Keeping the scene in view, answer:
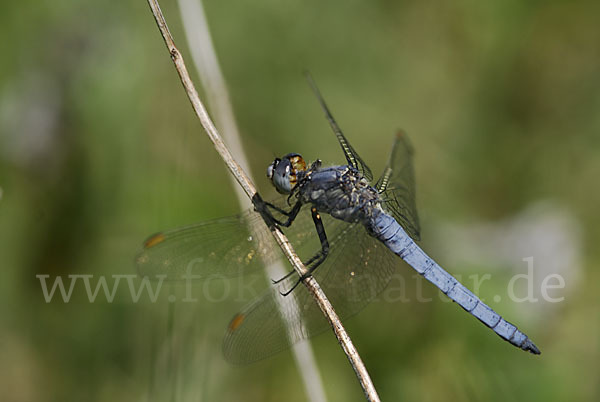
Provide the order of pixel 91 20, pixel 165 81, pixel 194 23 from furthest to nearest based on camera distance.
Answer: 1. pixel 165 81
2. pixel 91 20
3. pixel 194 23

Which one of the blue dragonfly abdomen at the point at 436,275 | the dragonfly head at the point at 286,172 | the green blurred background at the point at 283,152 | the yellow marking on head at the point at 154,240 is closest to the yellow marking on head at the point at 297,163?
the dragonfly head at the point at 286,172

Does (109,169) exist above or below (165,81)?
below

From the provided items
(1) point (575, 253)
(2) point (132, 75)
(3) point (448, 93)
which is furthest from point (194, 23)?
(1) point (575, 253)

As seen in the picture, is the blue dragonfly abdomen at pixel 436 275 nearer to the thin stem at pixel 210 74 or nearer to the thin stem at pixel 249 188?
the thin stem at pixel 210 74

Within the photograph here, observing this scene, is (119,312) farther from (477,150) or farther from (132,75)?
(477,150)

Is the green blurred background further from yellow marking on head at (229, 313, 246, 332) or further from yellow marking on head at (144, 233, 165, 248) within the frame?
yellow marking on head at (144, 233, 165, 248)

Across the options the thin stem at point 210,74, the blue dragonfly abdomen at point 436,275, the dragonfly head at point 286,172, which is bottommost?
the blue dragonfly abdomen at point 436,275

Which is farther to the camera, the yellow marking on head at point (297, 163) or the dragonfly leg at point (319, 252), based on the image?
the yellow marking on head at point (297, 163)
